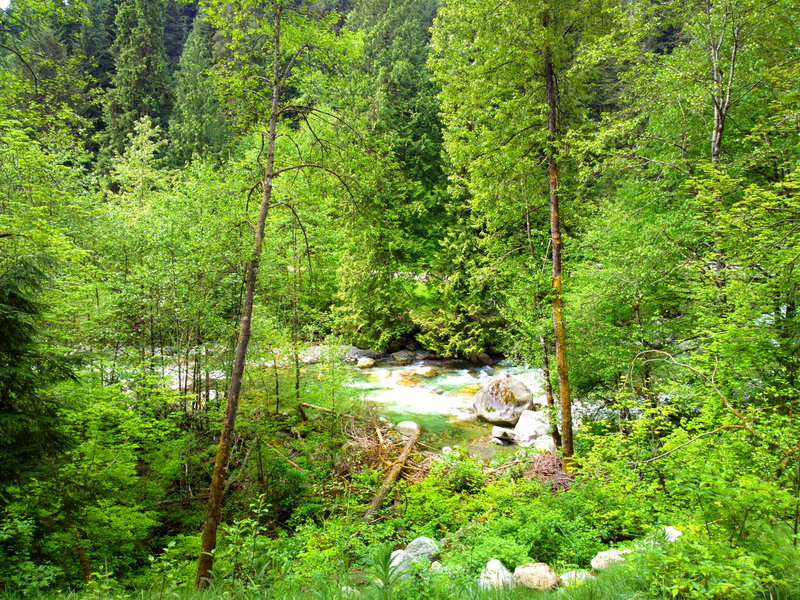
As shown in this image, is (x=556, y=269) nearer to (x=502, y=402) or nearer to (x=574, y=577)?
(x=574, y=577)

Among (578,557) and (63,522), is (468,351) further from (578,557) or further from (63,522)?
(63,522)

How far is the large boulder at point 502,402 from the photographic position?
1279 cm

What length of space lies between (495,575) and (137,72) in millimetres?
46226

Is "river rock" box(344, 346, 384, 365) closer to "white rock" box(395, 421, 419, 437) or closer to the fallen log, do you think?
"white rock" box(395, 421, 419, 437)

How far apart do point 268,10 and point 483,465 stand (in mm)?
9341

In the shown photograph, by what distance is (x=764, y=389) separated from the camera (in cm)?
558

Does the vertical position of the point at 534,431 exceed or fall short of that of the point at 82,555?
it falls short

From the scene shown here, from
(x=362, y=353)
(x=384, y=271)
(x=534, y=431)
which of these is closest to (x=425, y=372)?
(x=362, y=353)

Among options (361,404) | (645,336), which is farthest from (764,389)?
(361,404)

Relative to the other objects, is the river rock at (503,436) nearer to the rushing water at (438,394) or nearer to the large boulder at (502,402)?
the rushing water at (438,394)

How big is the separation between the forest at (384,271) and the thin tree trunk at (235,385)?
0.16ft

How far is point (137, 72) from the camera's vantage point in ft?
117

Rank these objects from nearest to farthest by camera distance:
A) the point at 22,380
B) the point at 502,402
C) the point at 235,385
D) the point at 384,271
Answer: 1. the point at 22,380
2. the point at 235,385
3. the point at 384,271
4. the point at 502,402

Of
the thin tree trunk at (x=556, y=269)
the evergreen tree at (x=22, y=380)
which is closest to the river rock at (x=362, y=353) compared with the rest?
the thin tree trunk at (x=556, y=269)
